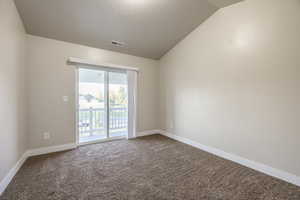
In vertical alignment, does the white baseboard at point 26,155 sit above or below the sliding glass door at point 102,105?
below

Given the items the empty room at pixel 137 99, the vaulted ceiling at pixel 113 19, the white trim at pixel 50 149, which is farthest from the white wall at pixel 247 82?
the white trim at pixel 50 149

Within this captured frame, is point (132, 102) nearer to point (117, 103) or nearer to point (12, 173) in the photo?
point (117, 103)

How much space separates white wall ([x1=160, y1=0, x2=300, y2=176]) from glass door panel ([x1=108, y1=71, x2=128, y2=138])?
5.33 ft

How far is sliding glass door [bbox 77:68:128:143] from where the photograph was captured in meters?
3.37

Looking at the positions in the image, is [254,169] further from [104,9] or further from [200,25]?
[104,9]

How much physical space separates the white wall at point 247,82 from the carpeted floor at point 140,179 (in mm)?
445

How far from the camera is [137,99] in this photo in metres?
3.97

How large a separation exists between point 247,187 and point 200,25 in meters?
3.05

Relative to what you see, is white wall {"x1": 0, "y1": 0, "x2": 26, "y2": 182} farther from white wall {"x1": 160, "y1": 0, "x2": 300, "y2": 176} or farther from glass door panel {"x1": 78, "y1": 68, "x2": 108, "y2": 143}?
white wall {"x1": 160, "y1": 0, "x2": 300, "y2": 176}

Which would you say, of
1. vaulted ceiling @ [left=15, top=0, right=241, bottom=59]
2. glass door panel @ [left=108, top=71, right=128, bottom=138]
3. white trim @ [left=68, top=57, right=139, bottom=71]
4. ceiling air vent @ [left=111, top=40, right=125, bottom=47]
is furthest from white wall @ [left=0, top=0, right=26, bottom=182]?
glass door panel @ [left=108, top=71, right=128, bottom=138]

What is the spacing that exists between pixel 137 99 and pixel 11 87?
2574 millimetres

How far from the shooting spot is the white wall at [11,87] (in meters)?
1.70

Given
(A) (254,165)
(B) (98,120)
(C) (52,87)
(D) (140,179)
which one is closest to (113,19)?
(C) (52,87)

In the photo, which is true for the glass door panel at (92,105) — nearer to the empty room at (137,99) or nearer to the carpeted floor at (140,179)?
the empty room at (137,99)
